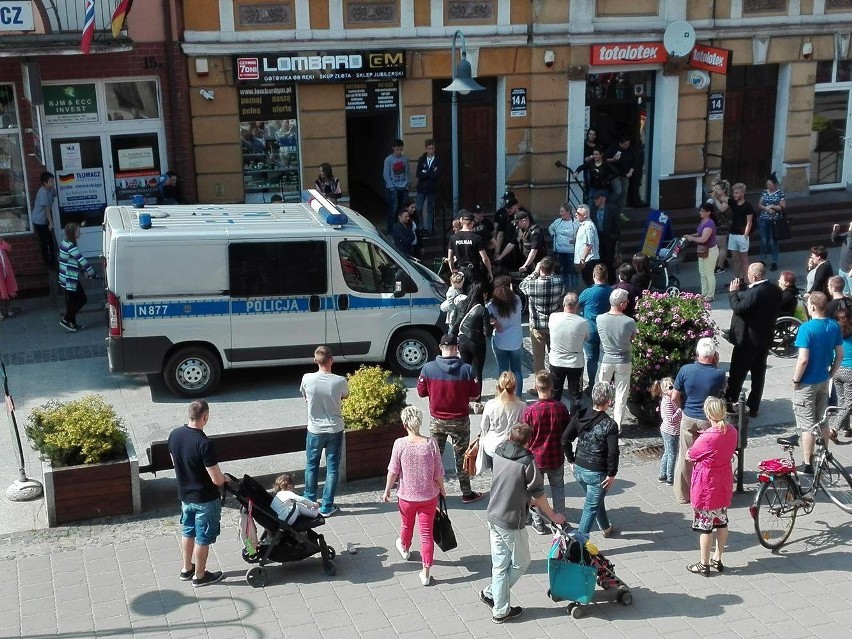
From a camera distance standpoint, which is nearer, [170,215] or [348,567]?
[348,567]

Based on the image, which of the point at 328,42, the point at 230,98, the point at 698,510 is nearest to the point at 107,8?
the point at 230,98

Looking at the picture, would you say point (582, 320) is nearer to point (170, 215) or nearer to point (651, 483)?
point (651, 483)

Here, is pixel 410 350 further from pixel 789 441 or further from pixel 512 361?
pixel 789 441

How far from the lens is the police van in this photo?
12602mm

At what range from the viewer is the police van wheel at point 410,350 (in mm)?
13742

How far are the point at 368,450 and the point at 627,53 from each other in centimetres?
1219

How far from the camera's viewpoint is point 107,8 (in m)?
17.0

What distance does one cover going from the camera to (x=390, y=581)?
29.1ft

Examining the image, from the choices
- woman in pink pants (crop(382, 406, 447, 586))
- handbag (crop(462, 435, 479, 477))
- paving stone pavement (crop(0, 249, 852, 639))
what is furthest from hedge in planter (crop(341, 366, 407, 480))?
woman in pink pants (crop(382, 406, 447, 586))

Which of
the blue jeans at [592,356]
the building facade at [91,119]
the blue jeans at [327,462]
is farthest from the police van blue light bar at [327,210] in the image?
the building facade at [91,119]

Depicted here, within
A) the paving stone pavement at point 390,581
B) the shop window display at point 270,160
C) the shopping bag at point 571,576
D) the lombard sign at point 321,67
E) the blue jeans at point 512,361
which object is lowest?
the paving stone pavement at point 390,581

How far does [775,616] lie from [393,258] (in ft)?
22.1

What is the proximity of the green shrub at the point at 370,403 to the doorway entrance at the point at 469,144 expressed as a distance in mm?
9378

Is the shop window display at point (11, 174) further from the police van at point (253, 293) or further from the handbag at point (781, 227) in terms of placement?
the handbag at point (781, 227)
